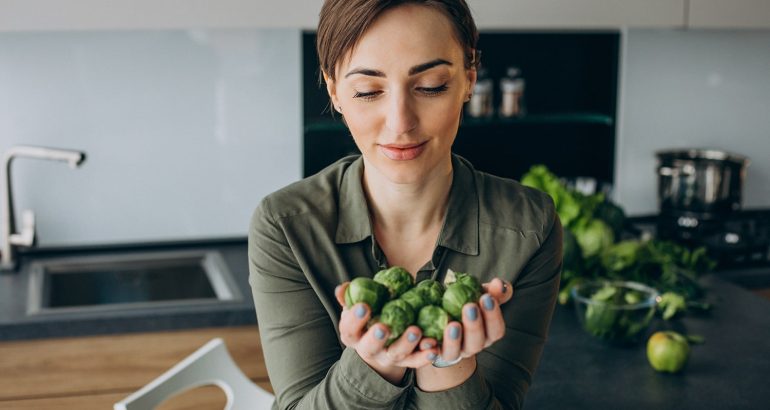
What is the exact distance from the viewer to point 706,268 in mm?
2648

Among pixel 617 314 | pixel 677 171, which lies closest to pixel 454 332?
pixel 617 314

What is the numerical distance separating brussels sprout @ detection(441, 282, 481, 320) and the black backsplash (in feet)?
6.84

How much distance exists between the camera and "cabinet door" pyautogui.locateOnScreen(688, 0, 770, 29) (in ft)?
9.61

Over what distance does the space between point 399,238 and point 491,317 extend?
419mm

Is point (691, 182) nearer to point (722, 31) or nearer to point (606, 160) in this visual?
point (606, 160)

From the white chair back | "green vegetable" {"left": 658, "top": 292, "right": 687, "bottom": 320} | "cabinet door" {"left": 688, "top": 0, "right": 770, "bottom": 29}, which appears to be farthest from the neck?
"cabinet door" {"left": 688, "top": 0, "right": 770, "bottom": 29}

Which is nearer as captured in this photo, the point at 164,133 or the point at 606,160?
the point at 164,133

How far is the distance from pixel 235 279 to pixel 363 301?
65.3 inches

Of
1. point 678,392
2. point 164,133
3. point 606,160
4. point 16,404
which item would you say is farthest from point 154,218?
point 678,392

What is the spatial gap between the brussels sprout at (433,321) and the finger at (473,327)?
27 millimetres

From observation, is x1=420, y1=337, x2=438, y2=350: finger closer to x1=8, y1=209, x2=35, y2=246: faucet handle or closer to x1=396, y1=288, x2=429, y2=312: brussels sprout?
x1=396, y1=288, x2=429, y2=312: brussels sprout

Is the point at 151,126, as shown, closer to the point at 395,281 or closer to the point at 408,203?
the point at 408,203

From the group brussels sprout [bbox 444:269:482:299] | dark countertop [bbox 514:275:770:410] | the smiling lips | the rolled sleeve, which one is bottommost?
dark countertop [bbox 514:275:770:410]

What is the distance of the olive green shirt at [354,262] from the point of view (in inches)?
54.5
